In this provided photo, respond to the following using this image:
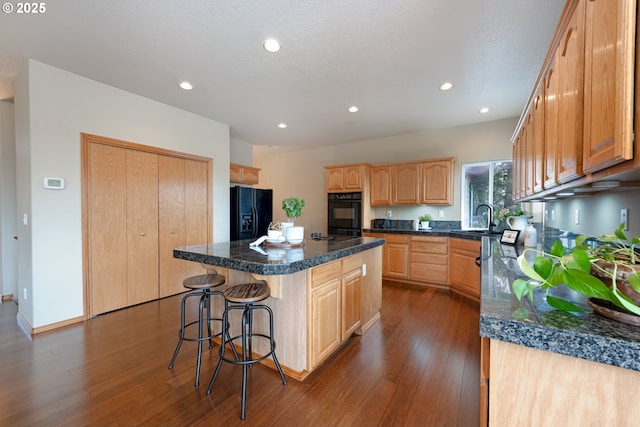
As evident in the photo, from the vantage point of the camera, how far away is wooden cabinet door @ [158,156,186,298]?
12.1 ft

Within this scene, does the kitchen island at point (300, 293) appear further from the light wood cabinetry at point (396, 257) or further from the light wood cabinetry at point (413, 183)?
the light wood cabinetry at point (413, 183)

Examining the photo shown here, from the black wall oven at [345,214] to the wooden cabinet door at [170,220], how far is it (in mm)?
2739

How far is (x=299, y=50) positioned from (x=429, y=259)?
356 cm

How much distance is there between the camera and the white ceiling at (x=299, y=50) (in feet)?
6.39

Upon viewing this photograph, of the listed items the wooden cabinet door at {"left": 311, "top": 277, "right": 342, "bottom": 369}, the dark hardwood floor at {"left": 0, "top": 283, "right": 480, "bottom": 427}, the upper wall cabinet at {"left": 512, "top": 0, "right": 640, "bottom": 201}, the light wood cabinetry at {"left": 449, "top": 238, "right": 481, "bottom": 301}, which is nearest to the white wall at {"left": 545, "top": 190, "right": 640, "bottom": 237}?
the upper wall cabinet at {"left": 512, "top": 0, "right": 640, "bottom": 201}

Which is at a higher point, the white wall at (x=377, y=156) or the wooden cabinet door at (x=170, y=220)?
the white wall at (x=377, y=156)

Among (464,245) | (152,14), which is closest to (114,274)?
(152,14)

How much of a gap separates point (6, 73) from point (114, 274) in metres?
2.52

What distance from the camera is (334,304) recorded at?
85.7 inches

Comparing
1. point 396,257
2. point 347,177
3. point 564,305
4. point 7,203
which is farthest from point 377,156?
point 7,203

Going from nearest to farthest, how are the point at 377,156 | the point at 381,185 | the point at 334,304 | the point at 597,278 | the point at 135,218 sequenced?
the point at 597,278, the point at 334,304, the point at 135,218, the point at 381,185, the point at 377,156

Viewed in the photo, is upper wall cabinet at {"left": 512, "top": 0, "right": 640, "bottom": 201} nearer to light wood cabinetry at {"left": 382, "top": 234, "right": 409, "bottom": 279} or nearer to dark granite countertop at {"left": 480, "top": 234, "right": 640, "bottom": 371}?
dark granite countertop at {"left": 480, "top": 234, "right": 640, "bottom": 371}

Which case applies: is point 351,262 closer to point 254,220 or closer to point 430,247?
point 430,247

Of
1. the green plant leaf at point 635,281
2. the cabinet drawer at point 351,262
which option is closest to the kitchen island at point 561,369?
the green plant leaf at point 635,281
